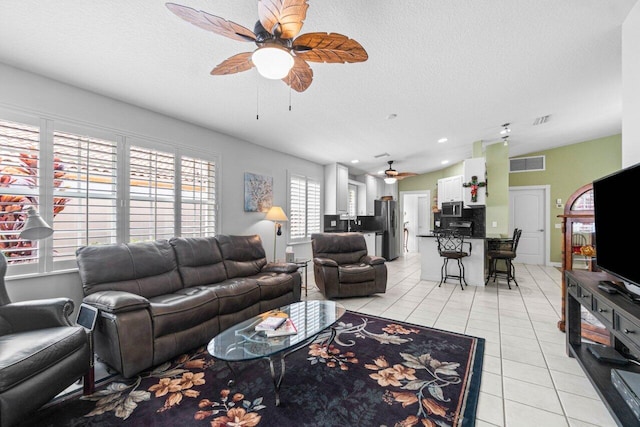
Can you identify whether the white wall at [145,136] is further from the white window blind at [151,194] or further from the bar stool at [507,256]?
the bar stool at [507,256]

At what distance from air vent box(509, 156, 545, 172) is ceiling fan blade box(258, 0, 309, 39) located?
784cm

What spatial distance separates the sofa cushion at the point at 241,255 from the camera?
3510mm

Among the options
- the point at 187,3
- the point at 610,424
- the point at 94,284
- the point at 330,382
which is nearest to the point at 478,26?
the point at 187,3

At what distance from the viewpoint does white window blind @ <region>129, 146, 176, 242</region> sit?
10.2ft

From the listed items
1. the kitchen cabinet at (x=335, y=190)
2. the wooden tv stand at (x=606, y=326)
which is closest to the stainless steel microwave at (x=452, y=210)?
the kitchen cabinet at (x=335, y=190)

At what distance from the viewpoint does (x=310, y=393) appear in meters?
1.88

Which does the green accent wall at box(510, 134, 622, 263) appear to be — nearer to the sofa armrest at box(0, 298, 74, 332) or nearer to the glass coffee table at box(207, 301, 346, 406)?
the glass coffee table at box(207, 301, 346, 406)

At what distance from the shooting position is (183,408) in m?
1.75

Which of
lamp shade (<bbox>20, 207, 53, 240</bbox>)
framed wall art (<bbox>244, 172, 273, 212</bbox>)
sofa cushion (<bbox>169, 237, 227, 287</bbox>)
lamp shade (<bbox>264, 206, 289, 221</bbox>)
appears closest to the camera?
lamp shade (<bbox>20, 207, 53, 240</bbox>)

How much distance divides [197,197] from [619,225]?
425 cm

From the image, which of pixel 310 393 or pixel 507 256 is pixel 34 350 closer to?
pixel 310 393

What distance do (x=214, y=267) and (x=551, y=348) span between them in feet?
12.0

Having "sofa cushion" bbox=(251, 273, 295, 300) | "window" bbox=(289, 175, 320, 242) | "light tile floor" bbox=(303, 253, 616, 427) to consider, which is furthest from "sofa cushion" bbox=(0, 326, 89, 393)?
"window" bbox=(289, 175, 320, 242)

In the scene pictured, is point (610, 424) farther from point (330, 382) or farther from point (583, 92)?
point (583, 92)
